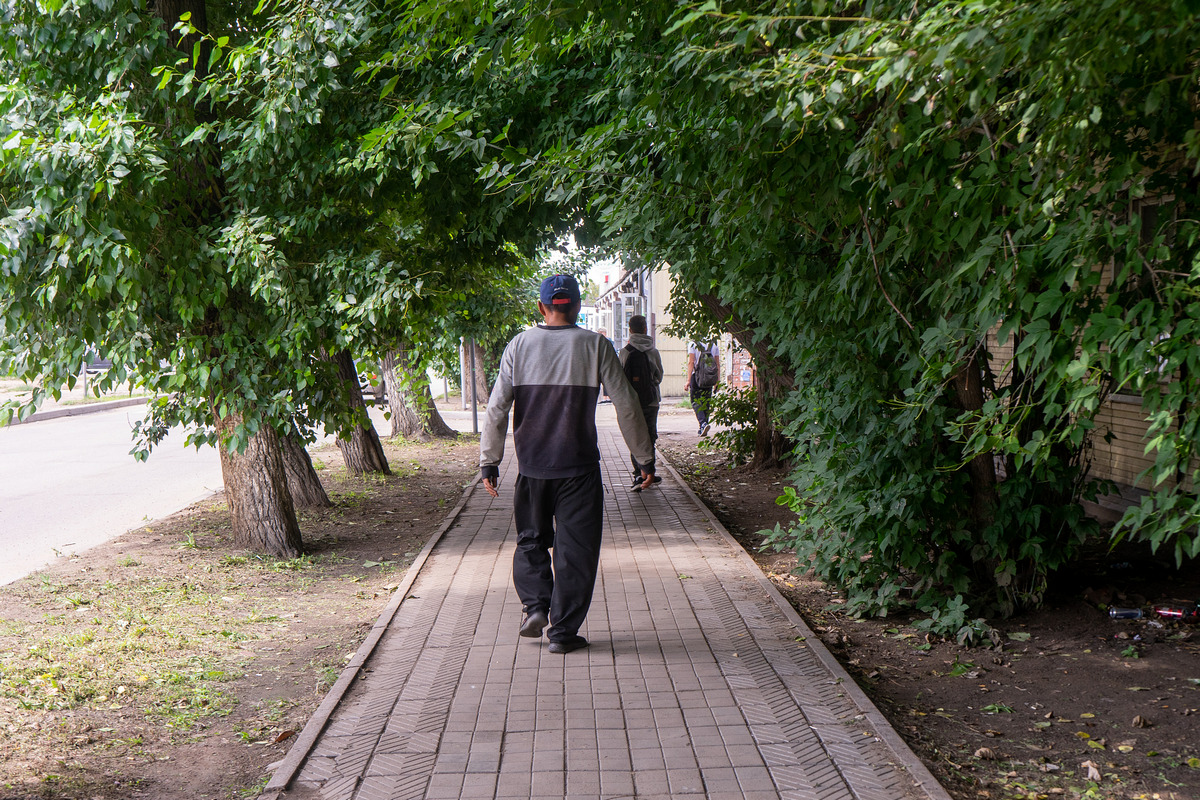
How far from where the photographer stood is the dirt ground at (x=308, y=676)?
158 inches

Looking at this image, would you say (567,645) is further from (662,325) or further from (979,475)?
Answer: (662,325)

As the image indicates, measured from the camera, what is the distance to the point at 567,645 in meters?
5.24

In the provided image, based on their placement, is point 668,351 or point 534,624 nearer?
point 534,624

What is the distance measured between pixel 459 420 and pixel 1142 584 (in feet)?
66.6

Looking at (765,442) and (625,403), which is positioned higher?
(625,403)

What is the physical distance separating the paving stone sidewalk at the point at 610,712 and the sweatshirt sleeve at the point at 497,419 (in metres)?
1.04

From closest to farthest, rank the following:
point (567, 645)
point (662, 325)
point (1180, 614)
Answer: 1. point (567, 645)
2. point (1180, 614)
3. point (662, 325)

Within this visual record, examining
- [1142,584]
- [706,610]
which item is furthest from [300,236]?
[1142,584]

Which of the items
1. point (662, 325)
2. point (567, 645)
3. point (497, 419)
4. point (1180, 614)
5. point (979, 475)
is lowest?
point (1180, 614)

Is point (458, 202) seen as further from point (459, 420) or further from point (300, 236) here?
point (459, 420)

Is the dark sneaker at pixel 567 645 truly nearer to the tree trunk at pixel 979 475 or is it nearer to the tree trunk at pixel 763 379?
the tree trunk at pixel 979 475

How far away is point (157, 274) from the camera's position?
7.09 meters

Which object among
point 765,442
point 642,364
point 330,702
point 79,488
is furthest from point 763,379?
point 79,488

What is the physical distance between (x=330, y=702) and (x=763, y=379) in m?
7.98
